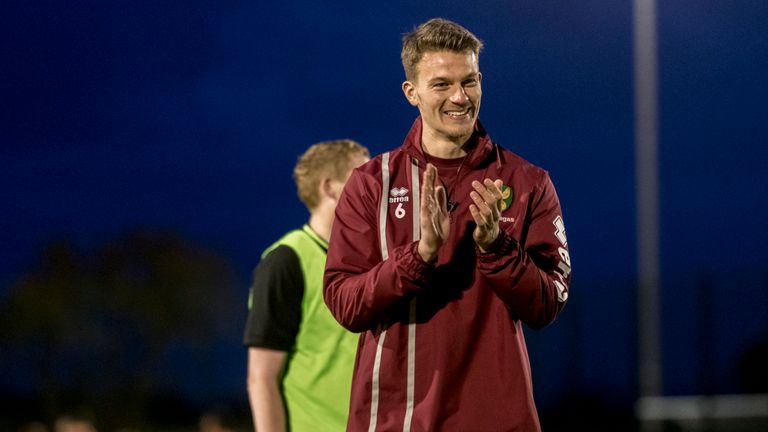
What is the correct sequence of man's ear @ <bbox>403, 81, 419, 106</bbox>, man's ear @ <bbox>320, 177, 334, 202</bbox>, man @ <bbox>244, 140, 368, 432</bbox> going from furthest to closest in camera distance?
man's ear @ <bbox>320, 177, 334, 202</bbox>
man @ <bbox>244, 140, 368, 432</bbox>
man's ear @ <bbox>403, 81, 419, 106</bbox>

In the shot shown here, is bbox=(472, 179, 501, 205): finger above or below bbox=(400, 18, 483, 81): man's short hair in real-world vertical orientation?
below

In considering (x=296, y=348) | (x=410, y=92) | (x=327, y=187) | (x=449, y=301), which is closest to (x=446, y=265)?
(x=449, y=301)

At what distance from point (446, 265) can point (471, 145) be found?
11.3 inches

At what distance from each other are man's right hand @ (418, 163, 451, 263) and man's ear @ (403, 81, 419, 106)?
1.09 ft

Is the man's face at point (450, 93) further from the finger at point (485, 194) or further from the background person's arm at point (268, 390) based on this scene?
the background person's arm at point (268, 390)

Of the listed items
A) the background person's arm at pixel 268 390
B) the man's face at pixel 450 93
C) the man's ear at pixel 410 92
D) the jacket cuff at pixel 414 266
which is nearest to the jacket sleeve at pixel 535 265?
the jacket cuff at pixel 414 266

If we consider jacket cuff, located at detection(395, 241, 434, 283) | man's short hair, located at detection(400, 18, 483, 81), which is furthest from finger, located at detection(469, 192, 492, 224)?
man's short hair, located at detection(400, 18, 483, 81)

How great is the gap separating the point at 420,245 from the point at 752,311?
9.45 meters

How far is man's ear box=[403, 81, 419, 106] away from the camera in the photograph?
2.39m

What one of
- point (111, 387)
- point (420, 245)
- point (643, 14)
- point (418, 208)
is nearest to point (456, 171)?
point (418, 208)

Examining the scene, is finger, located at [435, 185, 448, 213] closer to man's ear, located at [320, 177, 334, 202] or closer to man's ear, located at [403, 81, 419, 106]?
man's ear, located at [403, 81, 419, 106]

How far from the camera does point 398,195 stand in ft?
7.44

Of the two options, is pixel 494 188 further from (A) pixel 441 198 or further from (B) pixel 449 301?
(B) pixel 449 301

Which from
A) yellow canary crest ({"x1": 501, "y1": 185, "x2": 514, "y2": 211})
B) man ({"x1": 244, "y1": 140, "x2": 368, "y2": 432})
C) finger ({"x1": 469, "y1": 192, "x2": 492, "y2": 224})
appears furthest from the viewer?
man ({"x1": 244, "y1": 140, "x2": 368, "y2": 432})
